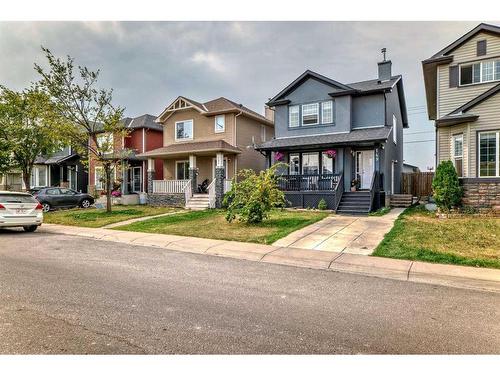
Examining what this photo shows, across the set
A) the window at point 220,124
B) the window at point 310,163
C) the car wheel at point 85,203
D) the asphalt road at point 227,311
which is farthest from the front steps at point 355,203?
the car wheel at point 85,203

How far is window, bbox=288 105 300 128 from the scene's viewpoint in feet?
65.3

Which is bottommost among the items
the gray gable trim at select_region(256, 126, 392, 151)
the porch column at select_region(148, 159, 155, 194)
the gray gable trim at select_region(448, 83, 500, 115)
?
the porch column at select_region(148, 159, 155, 194)

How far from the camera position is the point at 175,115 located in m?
23.7

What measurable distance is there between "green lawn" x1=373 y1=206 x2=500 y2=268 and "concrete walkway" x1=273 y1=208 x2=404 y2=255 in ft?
1.29

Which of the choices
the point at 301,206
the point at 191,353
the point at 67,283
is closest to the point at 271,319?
the point at 191,353

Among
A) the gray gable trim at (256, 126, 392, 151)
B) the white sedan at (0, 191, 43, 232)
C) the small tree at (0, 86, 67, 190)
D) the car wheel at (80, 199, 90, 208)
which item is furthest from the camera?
the small tree at (0, 86, 67, 190)

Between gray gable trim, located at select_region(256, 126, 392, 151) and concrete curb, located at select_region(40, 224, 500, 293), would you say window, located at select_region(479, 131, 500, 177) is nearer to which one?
gray gable trim, located at select_region(256, 126, 392, 151)

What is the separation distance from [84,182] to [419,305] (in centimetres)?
3095

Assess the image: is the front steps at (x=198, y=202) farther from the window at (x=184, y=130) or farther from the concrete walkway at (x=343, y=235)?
the concrete walkway at (x=343, y=235)

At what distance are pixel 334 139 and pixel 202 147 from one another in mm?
8018

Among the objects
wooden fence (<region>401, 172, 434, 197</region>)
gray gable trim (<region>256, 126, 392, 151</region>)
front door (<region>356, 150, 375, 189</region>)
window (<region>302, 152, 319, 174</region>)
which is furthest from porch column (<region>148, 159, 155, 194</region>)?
wooden fence (<region>401, 172, 434, 197</region>)

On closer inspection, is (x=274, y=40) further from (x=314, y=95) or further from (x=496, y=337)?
(x=314, y=95)

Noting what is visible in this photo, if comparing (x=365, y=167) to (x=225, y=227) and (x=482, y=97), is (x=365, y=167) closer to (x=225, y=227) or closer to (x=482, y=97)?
(x=482, y=97)

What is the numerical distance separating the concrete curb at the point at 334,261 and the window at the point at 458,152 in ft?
31.3
